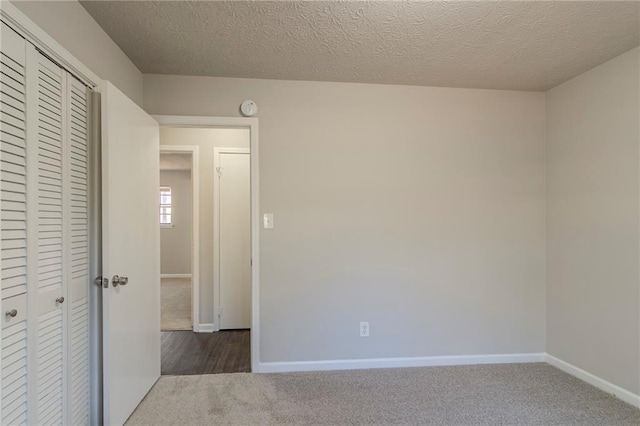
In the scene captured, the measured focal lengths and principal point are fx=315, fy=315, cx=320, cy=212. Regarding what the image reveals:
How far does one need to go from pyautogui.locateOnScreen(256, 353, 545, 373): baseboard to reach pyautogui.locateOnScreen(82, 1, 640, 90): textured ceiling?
2.28 metres

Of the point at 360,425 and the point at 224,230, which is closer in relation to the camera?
the point at 360,425

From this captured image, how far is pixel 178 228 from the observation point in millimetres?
7203

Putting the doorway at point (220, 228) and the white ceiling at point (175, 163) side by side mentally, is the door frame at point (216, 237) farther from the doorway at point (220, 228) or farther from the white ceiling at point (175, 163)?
the white ceiling at point (175, 163)

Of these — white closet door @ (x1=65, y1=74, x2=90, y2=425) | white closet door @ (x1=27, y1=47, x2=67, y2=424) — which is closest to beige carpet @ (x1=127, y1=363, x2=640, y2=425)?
white closet door @ (x1=65, y1=74, x2=90, y2=425)

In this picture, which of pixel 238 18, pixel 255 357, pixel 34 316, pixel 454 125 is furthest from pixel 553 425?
pixel 238 18

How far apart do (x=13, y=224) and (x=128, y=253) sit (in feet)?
2.26

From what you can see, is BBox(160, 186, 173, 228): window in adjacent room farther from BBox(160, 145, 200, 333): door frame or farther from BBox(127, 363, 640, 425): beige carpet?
BBox(127, 363, 640, 425): beige carpet

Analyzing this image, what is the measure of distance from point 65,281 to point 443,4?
7.70ft

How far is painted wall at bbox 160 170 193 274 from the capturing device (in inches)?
282

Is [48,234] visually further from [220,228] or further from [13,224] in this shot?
[220,228]

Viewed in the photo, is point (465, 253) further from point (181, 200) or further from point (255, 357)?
point (181, 200)

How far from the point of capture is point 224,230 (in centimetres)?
354

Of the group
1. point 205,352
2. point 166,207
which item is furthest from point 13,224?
point 166,207

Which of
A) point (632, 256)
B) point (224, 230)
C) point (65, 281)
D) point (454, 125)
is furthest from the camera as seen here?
point (224, 230)
